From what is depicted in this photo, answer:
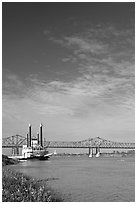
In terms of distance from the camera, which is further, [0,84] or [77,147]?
[77,147]

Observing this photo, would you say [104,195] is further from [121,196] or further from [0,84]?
[0,84]

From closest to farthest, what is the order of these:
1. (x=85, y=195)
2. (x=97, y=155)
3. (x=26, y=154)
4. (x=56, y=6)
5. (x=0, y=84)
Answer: (x=0, y=84), (x=56, y=6), (x=85, y=195), (x=26, y=154), (x=97, y=155)

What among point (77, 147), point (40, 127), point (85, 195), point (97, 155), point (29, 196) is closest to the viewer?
point (29, 196)

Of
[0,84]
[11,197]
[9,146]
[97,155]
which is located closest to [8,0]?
[0,84]

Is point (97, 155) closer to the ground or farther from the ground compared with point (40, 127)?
closer to the ground

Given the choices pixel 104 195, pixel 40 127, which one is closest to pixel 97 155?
pixel 40 127

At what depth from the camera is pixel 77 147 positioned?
7881 centimetres

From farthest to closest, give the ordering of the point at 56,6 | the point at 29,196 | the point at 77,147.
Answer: the point at 77,147
the point at 56,6
the point at 29,196

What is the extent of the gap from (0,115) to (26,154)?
195 ft

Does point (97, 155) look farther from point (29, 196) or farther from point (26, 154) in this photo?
point (29, 196)

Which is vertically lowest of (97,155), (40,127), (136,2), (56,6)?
(97,155)

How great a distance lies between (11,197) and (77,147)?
73.2 meters

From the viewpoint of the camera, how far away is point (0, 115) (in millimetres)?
6035

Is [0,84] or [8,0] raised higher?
[8,0]
